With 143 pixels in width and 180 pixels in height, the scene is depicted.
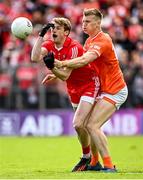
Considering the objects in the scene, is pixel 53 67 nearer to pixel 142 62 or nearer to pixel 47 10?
pixel 142 62

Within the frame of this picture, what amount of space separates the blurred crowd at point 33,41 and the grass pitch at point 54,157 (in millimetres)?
1313

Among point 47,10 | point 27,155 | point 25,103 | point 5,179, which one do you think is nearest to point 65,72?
point 5,179

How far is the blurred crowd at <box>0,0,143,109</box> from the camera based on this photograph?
77.5ft

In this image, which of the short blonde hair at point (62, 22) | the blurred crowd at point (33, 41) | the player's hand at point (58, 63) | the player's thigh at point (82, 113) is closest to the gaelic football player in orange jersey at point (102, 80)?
the player's thigh at point (82, 113)

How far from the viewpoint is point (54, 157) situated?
1712cm

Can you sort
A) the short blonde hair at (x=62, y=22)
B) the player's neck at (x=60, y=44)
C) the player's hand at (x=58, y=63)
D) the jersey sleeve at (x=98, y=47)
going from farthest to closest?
the player's neck at (x=60, y=44) → the short blonde hair at (x=62, y=22) → the jersey sleeve at (x=98, y=47) → the player's hand at (x=58, y=63)

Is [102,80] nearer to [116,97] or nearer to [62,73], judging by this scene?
[116,97]

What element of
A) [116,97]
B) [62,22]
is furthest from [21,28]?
[116,97]

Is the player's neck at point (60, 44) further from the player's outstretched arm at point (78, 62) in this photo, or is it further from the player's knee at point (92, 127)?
the player's knee at point (92, 127)

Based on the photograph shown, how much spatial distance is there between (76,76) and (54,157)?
15.2ft

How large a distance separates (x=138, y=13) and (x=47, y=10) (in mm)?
3374

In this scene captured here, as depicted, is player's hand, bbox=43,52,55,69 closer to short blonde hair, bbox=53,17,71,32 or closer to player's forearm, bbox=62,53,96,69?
player's forearm, bbox=62,53,96,69

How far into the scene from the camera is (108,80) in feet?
40.9

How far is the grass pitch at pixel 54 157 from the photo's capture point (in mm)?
11891
